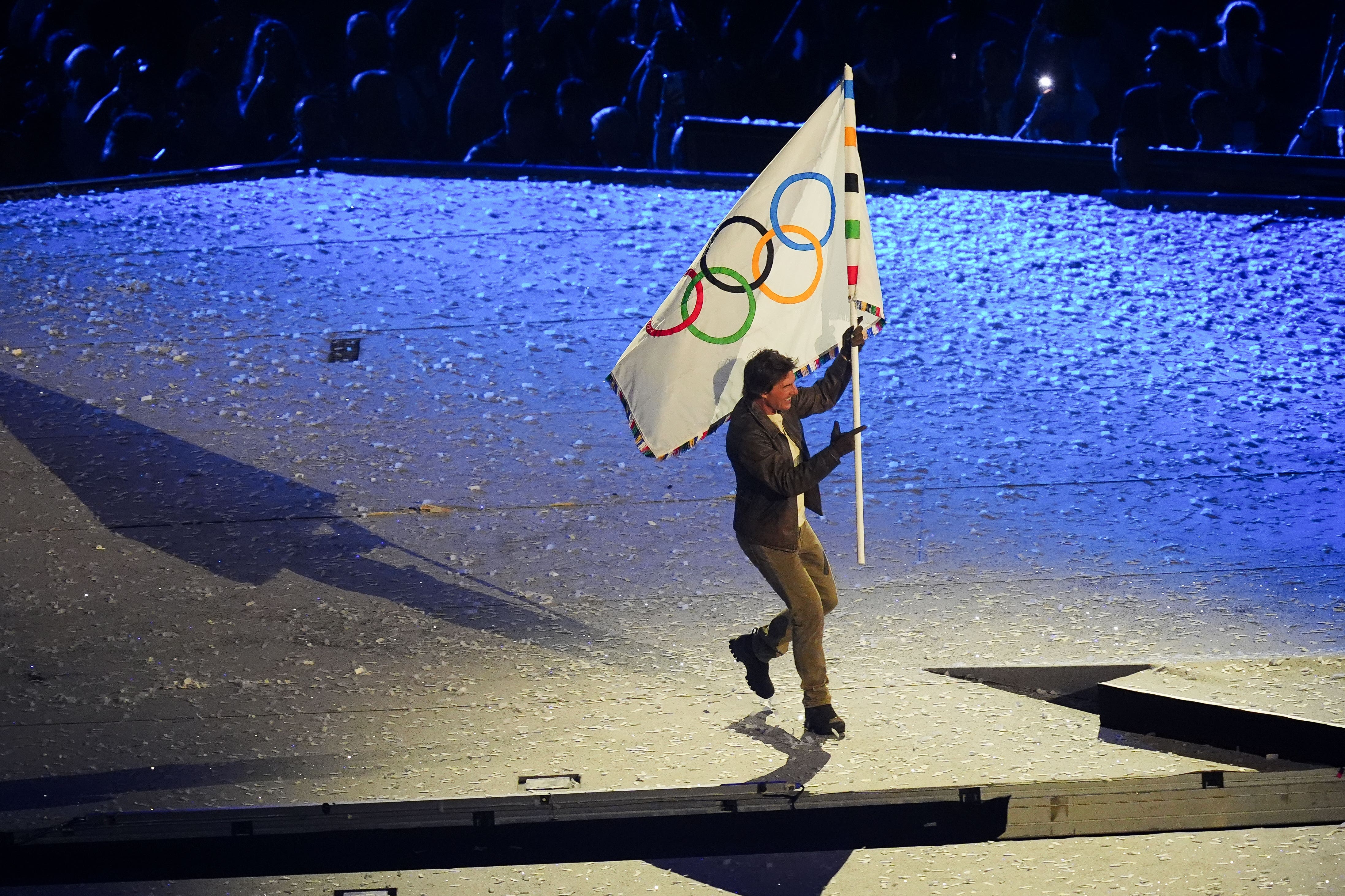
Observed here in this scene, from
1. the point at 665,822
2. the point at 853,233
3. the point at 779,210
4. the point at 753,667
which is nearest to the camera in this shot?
the point at 665,822

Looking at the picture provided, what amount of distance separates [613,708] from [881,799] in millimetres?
1465

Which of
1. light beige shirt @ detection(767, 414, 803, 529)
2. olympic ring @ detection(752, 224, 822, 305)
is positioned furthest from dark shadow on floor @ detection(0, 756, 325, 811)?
olympic ring @ detection(752, 224, 822, 305)

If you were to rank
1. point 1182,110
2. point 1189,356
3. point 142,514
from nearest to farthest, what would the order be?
point 142,514
point 1189,356
point 1182,110

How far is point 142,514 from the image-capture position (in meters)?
7.30

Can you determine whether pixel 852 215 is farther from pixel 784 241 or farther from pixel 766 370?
pixel 766 370

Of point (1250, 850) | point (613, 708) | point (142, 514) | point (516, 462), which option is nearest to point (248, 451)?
point (142, 514)

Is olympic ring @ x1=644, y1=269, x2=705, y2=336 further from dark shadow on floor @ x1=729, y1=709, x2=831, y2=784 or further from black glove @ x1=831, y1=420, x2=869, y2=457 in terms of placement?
dark shadow on floor @ x1=729, y1=709, x2=831, y2=784

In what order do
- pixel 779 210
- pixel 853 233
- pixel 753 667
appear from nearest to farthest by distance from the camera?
pixel 853 233, pixel 779 210, pixel 753 667

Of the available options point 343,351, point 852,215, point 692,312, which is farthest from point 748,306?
point 343,351

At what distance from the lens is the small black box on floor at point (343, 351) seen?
30.7 feet

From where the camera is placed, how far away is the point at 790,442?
16.5ft

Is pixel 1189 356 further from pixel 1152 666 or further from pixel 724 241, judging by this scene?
pixel 724 241

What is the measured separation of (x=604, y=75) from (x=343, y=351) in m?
5.40

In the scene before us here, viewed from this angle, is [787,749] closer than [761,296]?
Yes
